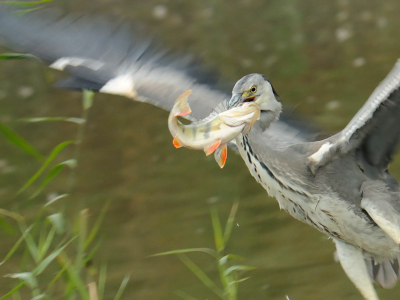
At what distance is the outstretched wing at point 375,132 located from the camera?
117 inches

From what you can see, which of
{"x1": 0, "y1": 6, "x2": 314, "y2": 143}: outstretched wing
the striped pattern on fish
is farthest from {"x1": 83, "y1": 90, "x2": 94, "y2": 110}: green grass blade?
the striped pattern on fish

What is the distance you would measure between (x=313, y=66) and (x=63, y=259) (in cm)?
548

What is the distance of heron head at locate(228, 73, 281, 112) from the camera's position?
11.0 ft

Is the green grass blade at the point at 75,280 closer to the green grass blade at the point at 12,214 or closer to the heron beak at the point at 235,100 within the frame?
the green grass blade at the point at 12,214

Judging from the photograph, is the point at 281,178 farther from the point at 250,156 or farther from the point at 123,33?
the point at 123,33

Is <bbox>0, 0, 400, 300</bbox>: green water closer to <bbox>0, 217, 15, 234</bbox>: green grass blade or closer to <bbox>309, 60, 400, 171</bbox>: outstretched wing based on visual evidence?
<bbox>309, 60, 400, 171</bbox>: outstretched wing

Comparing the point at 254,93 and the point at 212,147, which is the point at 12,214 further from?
the point at 254,93

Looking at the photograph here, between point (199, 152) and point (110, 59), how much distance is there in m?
2.67

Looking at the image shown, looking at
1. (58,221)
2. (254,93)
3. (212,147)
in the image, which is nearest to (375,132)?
(254,93)

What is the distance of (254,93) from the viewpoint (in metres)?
3.39

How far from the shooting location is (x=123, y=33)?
12.6 ft

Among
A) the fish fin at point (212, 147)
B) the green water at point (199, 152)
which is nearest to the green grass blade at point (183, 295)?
the green water at point (199, 152)

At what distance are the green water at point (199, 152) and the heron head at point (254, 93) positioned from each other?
1.14m

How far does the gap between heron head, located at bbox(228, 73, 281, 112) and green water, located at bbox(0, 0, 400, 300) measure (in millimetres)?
1140
